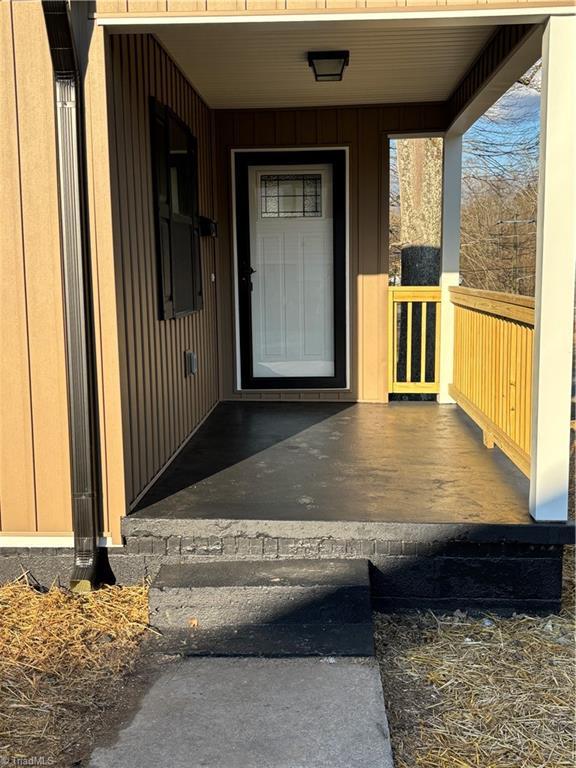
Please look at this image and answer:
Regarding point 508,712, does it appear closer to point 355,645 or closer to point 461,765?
point 461,765

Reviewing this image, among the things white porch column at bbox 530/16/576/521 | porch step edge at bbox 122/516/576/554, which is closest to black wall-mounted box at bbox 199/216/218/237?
porch step edge at bbox 122/516/576/554

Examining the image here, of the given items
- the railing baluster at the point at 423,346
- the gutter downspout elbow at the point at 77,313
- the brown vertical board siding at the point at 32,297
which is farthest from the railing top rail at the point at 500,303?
the brown vertical board siding at the point at 32,297

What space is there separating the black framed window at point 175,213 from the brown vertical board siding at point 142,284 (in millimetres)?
95

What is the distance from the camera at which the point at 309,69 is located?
17.1 feet

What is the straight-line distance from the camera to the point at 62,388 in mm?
3537

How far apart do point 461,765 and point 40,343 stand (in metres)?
2.38

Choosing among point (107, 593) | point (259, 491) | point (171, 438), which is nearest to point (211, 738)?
point (107, 593)

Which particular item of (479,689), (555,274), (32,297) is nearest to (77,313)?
(32,297)

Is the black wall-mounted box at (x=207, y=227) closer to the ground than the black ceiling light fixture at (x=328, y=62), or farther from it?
closer to the ground

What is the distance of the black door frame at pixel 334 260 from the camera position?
21.2ft

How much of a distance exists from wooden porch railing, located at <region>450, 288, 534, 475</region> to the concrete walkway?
1625 millimetres

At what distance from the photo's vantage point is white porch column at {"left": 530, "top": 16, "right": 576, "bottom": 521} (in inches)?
128

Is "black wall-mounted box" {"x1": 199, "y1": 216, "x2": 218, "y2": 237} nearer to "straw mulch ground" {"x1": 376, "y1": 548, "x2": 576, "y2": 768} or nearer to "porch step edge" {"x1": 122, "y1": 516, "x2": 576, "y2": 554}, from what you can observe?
"porch step edge" {"x1": 122, "y1": 516, "x2": 576, "y2": 554}

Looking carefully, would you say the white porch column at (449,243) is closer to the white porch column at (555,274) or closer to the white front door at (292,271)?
the white front door at (292,271)
